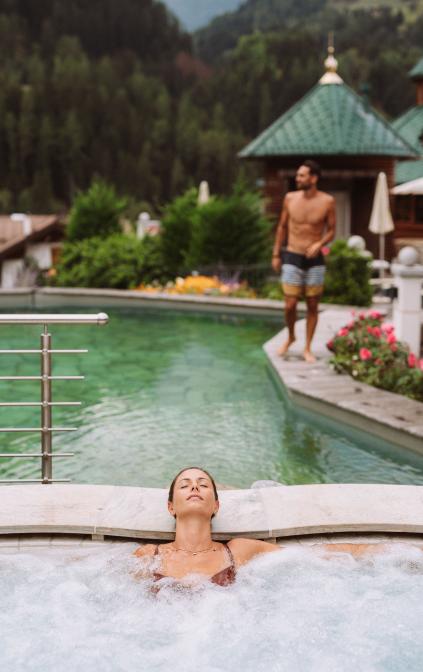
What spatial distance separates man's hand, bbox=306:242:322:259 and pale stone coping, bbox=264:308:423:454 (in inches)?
46.7

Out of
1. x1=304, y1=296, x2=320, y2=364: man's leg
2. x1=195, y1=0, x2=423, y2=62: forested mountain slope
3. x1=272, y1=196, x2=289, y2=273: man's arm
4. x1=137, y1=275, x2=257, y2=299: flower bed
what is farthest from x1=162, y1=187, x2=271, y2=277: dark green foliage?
x1=195, y1=0, x2=423, y2=62: forested mountain slope

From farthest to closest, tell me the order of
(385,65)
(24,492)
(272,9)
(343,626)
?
(272,9)
(385,65)
(24,492)
(343,626)

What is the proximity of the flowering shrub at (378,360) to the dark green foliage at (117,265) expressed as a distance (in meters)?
9.43

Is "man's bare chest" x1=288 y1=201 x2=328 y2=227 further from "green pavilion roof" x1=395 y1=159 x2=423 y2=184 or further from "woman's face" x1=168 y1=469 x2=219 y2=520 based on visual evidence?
"green pavilion roof" x1=395 y1=159 x2=423 y2=184

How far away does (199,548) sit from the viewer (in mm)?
4164

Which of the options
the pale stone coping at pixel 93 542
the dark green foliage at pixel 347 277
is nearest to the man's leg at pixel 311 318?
the pale stone coping at pixel 93 542

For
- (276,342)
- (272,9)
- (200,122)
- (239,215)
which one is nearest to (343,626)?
(276,342)

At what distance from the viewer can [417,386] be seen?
772 centimetres

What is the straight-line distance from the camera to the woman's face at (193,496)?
4.13 meters

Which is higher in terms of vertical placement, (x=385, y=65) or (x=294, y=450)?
(x=385, y=65)

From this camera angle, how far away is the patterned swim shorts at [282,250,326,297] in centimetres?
919

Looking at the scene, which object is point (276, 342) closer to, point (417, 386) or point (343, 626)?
point (417, 386)

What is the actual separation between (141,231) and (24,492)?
18.9 meters

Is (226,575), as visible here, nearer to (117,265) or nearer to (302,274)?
(302,274)
